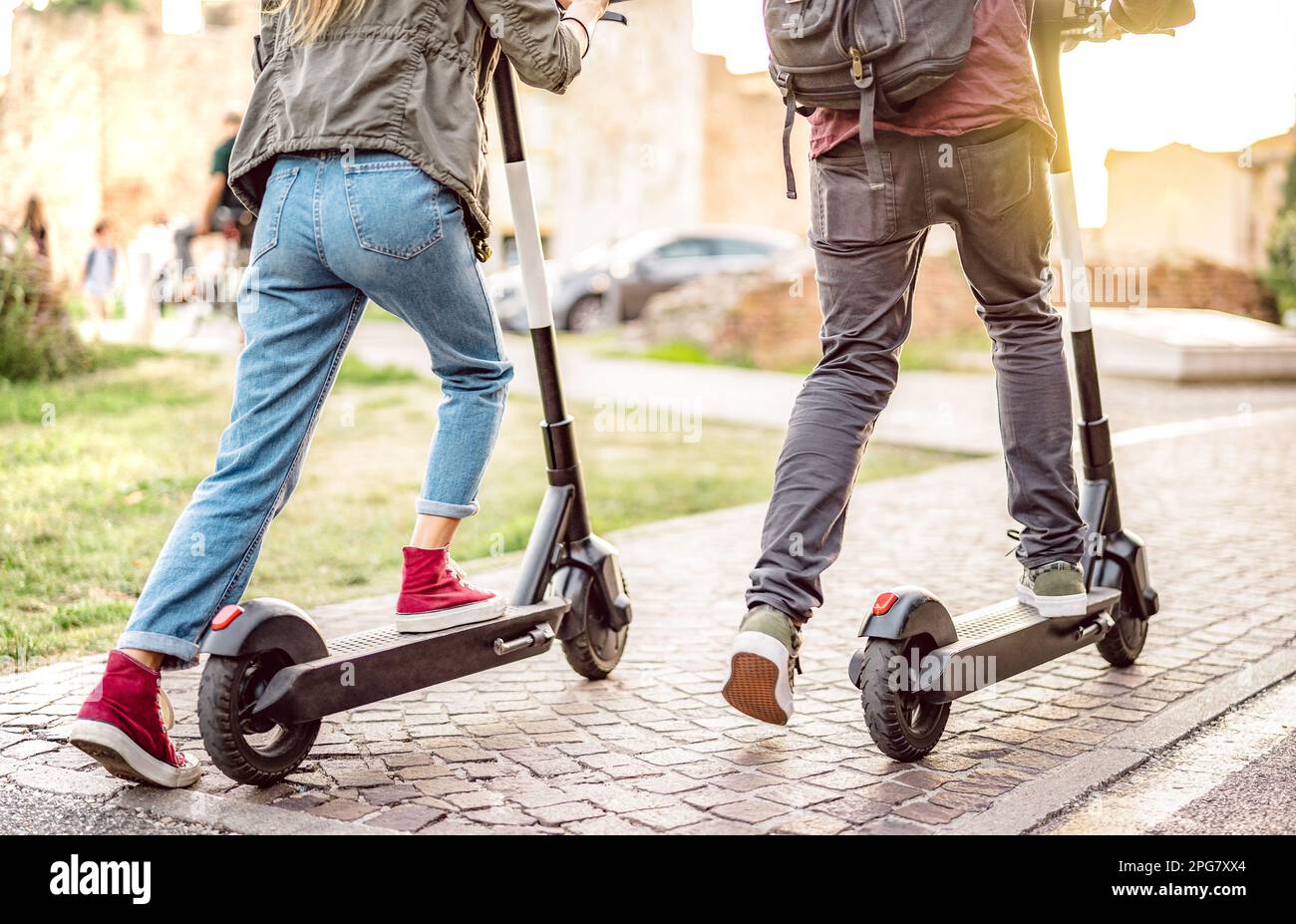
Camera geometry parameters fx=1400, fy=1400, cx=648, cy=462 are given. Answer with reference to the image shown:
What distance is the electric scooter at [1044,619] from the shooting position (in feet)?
9.45

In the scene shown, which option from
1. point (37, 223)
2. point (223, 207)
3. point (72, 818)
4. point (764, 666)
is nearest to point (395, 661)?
point (72, 818)

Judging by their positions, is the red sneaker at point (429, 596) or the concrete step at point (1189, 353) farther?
the concrete step at point (1189, 353)

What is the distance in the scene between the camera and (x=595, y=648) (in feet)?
12.1

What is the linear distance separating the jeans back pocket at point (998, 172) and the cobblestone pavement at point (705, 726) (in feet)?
3.91

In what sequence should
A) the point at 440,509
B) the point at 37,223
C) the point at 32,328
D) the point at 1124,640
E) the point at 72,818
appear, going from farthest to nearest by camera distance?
the point at 37,223 < the point at 32,328 < the point at 1124,640 < the point at 440,509 < the point at 72,818

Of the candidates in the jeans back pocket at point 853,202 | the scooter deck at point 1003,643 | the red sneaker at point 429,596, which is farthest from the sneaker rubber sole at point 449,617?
the jeans back pocket at point 853,202

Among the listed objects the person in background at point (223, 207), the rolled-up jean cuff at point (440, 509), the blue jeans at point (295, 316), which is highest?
the person in background at point (223, 207)

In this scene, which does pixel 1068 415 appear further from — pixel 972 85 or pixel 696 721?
pixel 696 721

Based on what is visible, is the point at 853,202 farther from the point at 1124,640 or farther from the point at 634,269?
the point at 634,269

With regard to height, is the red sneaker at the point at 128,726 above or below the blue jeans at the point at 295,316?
below

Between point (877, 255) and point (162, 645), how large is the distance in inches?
64.0

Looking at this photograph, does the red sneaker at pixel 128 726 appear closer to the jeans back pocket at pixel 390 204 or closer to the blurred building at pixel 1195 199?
the jeans back pocket at pixel 390 204
